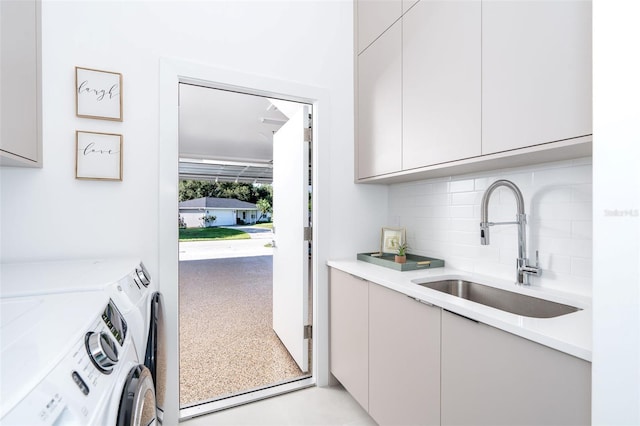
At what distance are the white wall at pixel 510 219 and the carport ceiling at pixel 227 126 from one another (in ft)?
4.41

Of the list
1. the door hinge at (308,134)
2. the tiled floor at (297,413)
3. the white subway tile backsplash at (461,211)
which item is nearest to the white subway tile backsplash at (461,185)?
the white subway tile backsplash at (461,211)

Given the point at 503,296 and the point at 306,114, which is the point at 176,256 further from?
the point at 503,296

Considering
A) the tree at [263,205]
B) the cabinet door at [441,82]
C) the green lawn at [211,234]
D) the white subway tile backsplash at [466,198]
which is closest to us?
the cabinet door at [441,82]

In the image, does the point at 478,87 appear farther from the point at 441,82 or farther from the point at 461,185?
the point at 461,185

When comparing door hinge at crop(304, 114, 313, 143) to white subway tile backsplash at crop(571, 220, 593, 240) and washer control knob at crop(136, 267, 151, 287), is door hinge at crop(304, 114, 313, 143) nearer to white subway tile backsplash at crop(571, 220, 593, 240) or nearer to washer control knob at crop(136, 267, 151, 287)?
washer control knob at crop(136, 267, 151, 287)

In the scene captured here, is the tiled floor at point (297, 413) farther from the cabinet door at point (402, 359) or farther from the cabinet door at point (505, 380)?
the cabinet door at point (505, 380)

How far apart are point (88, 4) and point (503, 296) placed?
2.65 metres

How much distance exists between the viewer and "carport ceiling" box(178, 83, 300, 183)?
11.3 ft

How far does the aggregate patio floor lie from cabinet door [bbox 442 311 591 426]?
1.48 meters

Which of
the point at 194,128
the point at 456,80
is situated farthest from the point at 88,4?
the point at 194,128

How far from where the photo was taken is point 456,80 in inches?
58.7

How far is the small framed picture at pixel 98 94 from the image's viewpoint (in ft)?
5.36

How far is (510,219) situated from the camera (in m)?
1.61

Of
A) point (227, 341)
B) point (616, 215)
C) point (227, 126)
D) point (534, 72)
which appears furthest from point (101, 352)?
point (227, 126)
